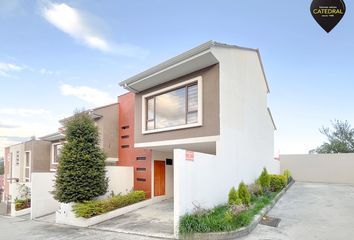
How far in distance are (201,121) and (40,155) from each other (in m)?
20.5

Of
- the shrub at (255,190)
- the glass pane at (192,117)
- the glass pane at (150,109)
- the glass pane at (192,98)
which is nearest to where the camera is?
the glass pane at (192,117)

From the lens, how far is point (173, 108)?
13430 mm

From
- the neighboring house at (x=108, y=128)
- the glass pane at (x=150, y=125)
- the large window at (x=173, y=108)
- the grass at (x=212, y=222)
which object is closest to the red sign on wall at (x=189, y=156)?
the grass at (x=212, y=222)

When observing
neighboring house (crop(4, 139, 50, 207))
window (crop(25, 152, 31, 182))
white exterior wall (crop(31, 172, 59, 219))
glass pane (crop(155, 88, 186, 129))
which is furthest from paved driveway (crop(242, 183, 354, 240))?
window (crop(25, 152, 31, 182))

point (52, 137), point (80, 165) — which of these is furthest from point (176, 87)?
point (52, 137)

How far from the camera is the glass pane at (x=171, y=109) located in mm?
13070

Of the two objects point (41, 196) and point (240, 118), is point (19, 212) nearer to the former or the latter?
point (41, 196)

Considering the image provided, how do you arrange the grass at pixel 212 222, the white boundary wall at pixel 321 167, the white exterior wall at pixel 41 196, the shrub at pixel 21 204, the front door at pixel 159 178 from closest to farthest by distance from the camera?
the grass at pixel 212 222 < the white exterior wall at pixel 41 196 < the front door at pixel 159 178 < the shrub at pixel 21 204 < the white boundary wall at pixel 321 167

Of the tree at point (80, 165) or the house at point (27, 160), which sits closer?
the tree at point (80, 165)

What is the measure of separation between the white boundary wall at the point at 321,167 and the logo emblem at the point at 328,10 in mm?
23448

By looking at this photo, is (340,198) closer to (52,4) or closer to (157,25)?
(157,25)

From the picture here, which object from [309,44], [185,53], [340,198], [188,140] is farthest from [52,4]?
[340,198]

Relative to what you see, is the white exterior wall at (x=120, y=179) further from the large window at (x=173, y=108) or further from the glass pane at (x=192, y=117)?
the glass pane at (x=192, y=117)

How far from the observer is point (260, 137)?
17.7 meters
